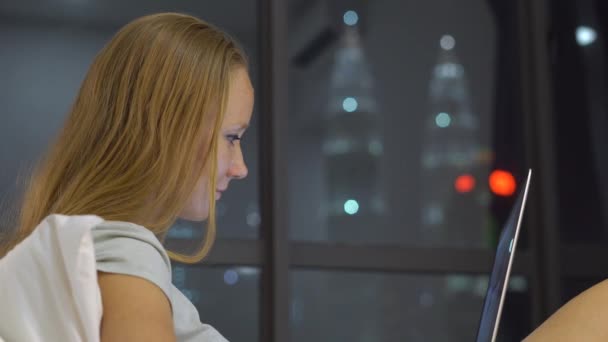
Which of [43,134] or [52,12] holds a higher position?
[52,12]

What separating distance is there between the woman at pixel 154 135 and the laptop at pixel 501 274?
344mm

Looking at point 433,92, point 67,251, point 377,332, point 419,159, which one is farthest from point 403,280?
point 67,251

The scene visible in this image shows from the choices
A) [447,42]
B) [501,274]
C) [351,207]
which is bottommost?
[351,207]

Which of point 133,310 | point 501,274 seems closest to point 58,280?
point 133,310

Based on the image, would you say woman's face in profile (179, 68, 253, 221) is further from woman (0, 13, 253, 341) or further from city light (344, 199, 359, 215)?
city light (344, 199, 359, 215)

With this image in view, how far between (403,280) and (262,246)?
525 millimetres

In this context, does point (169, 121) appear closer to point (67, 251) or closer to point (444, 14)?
point (67, 251)

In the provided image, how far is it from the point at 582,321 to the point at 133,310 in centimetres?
66

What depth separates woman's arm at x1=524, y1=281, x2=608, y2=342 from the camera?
127 cm

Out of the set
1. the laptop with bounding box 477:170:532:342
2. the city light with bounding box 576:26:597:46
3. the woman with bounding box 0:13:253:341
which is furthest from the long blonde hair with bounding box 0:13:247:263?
the city light with bounding box 576:26:597:46

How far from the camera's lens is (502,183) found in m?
3.44

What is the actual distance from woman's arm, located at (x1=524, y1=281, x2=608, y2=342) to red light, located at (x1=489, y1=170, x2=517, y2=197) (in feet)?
6.96

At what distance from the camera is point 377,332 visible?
3.25 metres

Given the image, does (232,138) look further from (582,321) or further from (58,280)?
(582,321)
